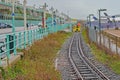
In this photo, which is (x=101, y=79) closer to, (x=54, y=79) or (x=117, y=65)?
(x=54, y=79)

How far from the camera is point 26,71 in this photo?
15.4 metres

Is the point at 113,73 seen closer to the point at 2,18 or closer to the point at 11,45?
the point at 11,45

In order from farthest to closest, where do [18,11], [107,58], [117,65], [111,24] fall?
[111,24]
[18,11]
[107,58]
[117,65]

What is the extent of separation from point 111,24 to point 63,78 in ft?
293

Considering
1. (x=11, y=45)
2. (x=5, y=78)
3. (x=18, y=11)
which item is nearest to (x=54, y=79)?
(x=5, y=78)

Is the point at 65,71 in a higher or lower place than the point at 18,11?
lower

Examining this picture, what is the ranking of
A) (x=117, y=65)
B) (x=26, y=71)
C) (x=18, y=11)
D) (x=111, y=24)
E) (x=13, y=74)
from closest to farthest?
(x=13, y=74), (x=26, y=71), (x=117, y=65), (x=18, y=11), (x=111, y=24)

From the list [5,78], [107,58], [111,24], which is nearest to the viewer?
[5,78]

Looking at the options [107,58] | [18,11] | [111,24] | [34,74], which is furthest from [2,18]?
[111,24]

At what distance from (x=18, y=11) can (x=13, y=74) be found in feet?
193

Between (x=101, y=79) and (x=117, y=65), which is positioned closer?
(x=101, y=79)

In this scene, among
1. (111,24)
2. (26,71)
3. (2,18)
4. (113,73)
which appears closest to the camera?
(26,71)

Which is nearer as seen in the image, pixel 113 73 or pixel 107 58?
Answer: pixel 113 73

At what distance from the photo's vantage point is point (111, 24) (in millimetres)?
103250
